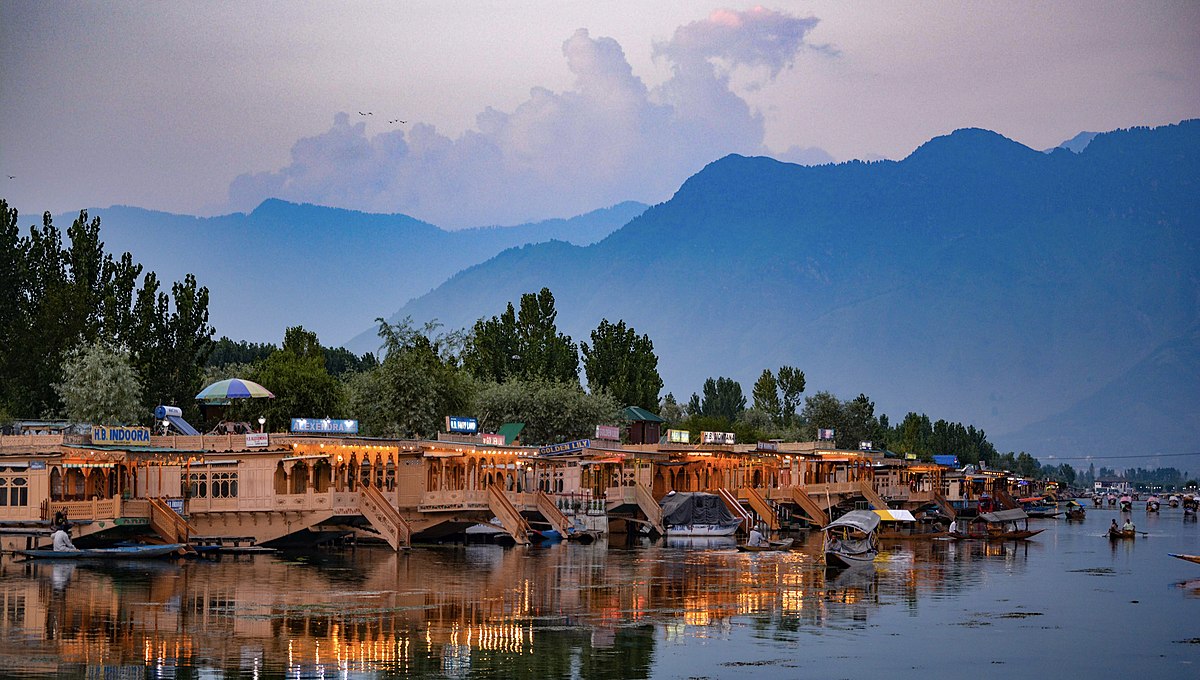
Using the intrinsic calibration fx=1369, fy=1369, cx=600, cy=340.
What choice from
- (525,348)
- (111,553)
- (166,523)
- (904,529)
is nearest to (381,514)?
(166,523)

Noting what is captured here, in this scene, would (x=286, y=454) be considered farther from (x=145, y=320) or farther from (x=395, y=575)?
(x=145, y=320)

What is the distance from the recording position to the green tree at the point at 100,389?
90.4 meters

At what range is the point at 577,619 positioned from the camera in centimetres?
4578

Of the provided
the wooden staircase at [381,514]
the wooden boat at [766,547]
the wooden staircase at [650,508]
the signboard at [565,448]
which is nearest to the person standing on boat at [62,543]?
the wooden staircase at [381,514]

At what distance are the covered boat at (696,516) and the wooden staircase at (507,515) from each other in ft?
52.2

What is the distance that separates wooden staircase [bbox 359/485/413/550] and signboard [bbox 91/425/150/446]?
444 inches

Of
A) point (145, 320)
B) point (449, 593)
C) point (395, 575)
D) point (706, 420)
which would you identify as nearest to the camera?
point (449, 593)

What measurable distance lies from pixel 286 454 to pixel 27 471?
12089mm

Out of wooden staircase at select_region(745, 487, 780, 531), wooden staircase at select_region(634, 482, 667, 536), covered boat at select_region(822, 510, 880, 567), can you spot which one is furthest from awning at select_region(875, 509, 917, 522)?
wooden staircase at select_region(634, 482, 667, 536)

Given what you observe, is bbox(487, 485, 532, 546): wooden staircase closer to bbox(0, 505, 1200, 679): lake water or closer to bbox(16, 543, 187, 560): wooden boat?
bbox(0, 505, 1200, 679): lake water

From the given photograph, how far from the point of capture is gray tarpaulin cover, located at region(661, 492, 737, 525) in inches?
3775

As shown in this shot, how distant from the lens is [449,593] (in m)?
52.7

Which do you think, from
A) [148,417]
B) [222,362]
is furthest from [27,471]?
[222,362]

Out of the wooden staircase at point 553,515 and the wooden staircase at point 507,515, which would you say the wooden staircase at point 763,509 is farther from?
the wooden staircase at point 507,515
